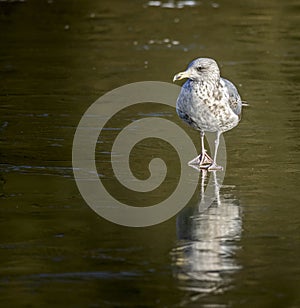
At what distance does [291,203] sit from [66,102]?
4.79 m

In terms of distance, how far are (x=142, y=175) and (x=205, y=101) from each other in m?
0.93

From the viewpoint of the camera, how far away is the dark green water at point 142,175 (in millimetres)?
6199

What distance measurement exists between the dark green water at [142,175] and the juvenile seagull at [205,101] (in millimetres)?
428

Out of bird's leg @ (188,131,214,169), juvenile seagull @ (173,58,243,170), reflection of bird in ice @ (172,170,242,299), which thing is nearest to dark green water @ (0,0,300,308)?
reflection of bird in ice @ (172,170,242,299)

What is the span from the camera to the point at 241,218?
7621 mm

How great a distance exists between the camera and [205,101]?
9.02 meters

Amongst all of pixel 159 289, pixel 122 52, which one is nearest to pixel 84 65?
pixel 122 52

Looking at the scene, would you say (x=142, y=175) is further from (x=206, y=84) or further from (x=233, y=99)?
(x=233, y=99)

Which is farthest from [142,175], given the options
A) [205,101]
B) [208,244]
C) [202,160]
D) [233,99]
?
[208,244]

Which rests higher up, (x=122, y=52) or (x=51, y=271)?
(x=122, y=52)

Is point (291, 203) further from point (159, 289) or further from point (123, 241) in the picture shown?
point (159, 289)

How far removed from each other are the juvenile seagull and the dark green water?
0.43m

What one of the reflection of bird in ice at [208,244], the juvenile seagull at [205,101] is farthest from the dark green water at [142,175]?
the juvenile seagull at [205,101]

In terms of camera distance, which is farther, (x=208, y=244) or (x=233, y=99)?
(x=233, y=99)
